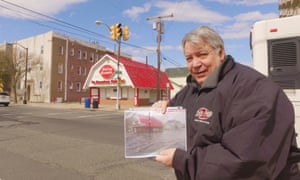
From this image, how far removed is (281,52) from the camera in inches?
201

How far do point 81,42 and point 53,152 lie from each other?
45.7m

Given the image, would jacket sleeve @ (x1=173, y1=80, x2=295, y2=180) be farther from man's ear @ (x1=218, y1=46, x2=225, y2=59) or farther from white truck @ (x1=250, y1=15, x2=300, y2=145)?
white truck @ (x1=250, y1=15, x2=300, y2=145)

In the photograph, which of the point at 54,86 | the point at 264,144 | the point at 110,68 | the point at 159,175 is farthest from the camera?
the point at 54,86

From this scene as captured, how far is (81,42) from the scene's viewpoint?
51.3m

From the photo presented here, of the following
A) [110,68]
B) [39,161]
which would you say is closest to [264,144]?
[39,161]

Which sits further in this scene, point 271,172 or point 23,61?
point 23,61

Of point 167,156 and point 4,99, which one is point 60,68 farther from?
point 167,156

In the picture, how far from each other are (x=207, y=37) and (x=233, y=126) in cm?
61

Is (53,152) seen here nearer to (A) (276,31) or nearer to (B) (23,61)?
(A) (276,31)

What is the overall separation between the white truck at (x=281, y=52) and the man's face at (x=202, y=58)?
11.2 feet

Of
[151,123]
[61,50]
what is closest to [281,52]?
[151,123]

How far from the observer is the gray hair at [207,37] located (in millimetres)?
1810

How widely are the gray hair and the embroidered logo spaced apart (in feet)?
1.38

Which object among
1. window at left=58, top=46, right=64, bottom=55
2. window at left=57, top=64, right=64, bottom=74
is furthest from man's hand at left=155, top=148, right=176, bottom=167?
window at left=58, top=46, right=64, bottom=55
